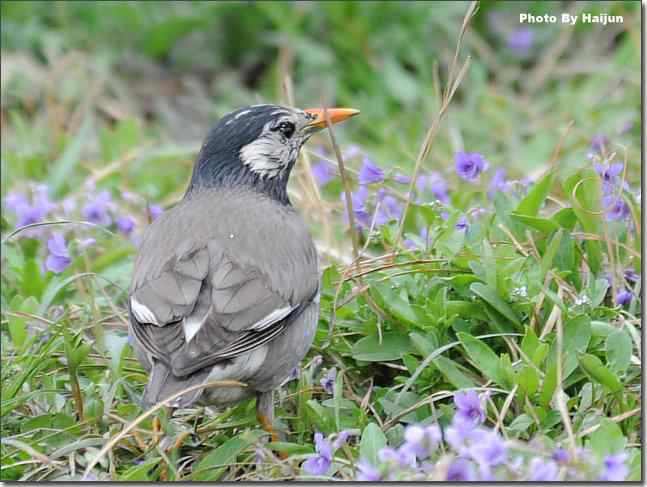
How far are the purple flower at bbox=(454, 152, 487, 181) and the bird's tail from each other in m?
1.46

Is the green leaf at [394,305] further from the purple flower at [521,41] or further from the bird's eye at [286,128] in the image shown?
the purple flower at [521,41]

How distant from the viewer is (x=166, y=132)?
311 inches

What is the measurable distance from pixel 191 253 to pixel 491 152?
3.37 meters

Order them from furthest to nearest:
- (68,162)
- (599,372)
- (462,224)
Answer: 1. (68,162)
2. (462,224)
3. (599,372)

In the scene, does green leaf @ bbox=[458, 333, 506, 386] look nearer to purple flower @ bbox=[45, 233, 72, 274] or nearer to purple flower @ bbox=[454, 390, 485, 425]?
purple flower @ bbox=[454, 390, 485, 425]

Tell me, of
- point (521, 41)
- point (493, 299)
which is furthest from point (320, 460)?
point (521, 41)

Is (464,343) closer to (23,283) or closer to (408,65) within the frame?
(23,283)

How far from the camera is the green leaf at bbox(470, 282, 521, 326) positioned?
3.92 meters

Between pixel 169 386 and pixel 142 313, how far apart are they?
28 centimetres

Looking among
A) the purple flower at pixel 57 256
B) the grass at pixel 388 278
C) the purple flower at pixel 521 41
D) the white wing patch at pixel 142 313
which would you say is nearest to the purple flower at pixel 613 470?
the grass at pixel 388 278

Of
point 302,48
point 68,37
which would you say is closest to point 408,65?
point 302,48

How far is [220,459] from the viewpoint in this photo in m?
3.75

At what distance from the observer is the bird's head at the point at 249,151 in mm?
4559

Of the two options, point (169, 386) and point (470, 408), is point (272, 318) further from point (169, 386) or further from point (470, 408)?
point (470, 408)
